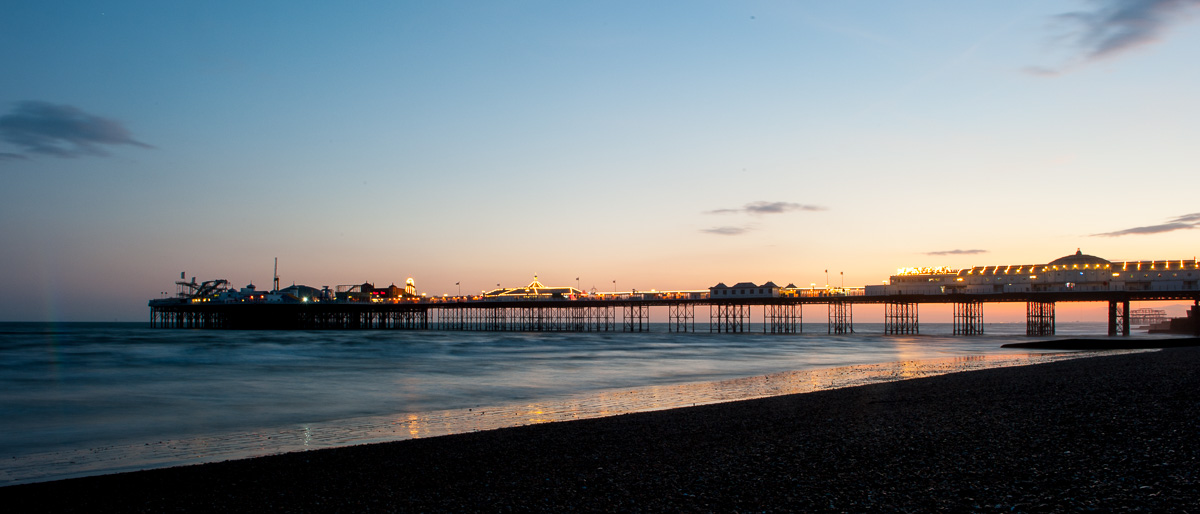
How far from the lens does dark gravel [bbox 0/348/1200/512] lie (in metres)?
5.50

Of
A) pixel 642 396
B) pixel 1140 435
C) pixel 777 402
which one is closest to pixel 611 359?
pixel 642 396

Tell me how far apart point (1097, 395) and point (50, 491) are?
12.9 meters

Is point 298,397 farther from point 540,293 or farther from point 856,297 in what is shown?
point 540,293

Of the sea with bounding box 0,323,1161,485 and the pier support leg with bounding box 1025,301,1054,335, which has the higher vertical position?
the sea with bounding box 0,323,1161,485

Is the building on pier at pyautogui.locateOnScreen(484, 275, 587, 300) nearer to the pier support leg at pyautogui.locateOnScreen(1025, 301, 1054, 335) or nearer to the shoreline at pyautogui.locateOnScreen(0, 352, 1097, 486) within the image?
the pier support leg at pyautogui.locateOnScreen(1025, 301, 1054, 335)

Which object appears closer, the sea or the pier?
the sea

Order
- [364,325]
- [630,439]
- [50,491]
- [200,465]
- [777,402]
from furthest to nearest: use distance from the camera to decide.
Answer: [364,325]
[777,402]
[630,439]
[200,465]
[50,491]

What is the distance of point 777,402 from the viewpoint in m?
13.0

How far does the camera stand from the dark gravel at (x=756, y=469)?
550 cm

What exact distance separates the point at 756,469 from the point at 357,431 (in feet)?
24.6

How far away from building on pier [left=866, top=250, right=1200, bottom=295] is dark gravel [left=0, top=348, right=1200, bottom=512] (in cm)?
5971

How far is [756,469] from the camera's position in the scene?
6746mm

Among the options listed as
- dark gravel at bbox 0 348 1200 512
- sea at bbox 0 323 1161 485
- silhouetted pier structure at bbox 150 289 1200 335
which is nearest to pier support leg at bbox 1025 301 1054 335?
silhouetted pier structure at bbox 150 289 1200 335

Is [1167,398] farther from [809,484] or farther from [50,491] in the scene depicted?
[50,491]
